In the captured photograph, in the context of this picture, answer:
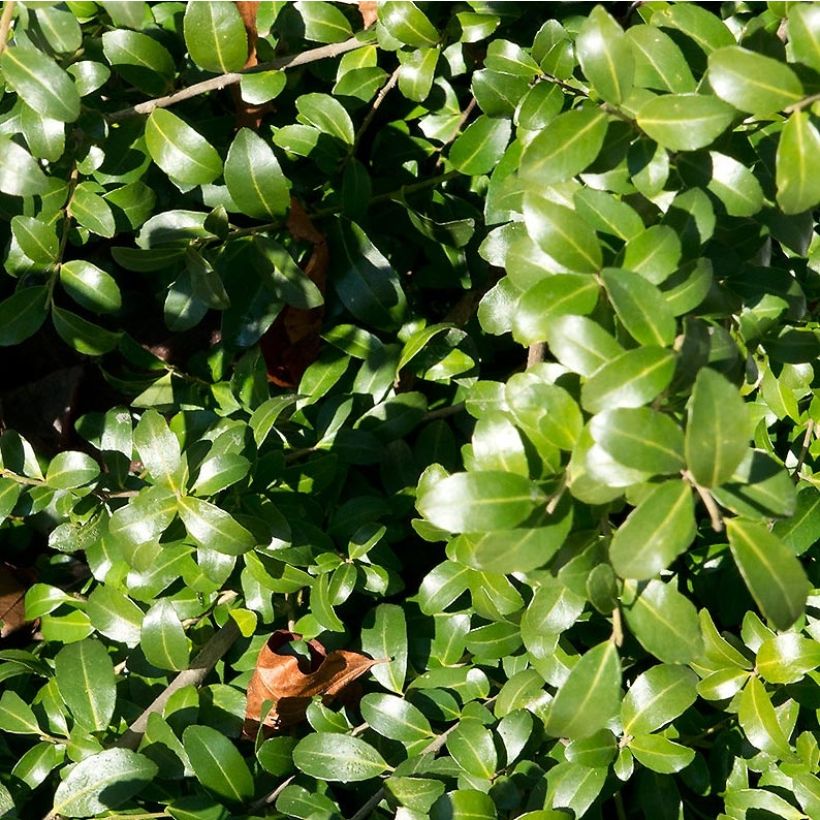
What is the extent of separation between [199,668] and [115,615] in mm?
145

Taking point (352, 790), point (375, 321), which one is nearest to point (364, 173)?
point (375, 321)

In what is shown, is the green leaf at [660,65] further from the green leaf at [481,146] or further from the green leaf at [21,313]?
the green leaf at [21,313]

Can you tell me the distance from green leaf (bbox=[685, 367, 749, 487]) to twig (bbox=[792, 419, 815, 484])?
0.68 meters

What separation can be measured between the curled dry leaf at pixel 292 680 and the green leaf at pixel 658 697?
365mm

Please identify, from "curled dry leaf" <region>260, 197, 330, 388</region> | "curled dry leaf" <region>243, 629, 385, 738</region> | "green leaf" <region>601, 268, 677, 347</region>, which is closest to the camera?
"green leaf" <region>601, 268, 677, 347</region>

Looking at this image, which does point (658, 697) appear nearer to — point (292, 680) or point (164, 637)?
point (292, 680)

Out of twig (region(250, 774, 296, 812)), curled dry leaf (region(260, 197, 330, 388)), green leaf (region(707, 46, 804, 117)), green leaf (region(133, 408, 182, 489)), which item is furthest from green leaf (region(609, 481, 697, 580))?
curled dry leaf (region(260, 197, 330, 388))

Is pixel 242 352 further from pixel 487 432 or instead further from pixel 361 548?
pixel 487 432

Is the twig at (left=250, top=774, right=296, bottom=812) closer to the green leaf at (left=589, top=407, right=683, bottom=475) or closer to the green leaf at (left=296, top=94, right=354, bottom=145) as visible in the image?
the green leaf at (left=589, top=407, right=683, bottom=475)

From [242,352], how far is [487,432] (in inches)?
25.8

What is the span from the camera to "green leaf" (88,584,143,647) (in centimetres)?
156

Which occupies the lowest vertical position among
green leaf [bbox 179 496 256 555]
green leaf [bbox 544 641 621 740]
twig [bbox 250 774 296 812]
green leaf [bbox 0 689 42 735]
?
twig [bbox 250 774 296 812]

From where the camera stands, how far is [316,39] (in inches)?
62.0

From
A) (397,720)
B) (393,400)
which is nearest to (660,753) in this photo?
(397,720)
